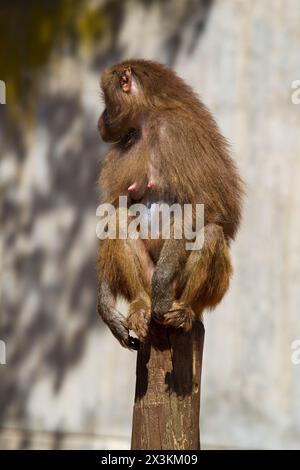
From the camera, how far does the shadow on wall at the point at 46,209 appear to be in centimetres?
828

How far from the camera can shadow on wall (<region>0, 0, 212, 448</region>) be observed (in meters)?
8.28

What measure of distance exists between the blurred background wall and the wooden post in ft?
8.14

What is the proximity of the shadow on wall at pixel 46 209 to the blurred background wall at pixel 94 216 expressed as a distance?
0.5 inches

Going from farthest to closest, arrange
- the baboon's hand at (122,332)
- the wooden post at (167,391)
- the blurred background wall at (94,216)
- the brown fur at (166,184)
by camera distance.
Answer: the blurred background wall at (94,216) → the baboon's hand at (122,332) → the brown fur at (166,184) → the wooden post at (167,391)

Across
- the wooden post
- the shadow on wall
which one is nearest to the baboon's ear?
the wooden post

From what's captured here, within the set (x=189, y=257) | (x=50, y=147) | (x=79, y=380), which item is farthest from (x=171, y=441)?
(x=50, y=147)

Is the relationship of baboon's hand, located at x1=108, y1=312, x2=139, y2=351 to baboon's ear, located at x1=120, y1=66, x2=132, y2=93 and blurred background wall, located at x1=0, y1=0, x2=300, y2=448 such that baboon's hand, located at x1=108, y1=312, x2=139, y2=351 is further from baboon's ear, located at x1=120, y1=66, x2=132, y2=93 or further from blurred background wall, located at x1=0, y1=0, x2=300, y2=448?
blurred background wall, located at x1=0, y1=0, x2=300, y2=448

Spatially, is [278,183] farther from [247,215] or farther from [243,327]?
[243,327]

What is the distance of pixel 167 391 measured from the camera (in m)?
4.54

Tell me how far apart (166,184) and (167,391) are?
1.11 meters

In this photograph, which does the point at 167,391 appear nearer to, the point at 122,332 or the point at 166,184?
the point at 122,332

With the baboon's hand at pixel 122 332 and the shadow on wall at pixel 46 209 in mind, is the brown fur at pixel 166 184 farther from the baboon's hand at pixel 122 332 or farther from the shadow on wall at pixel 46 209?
the shadow on wall at pixel 46 209

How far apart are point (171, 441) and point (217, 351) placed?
9.23ft

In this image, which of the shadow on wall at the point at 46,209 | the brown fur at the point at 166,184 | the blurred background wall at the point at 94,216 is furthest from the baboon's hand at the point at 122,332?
the shadow on wall at the point at 46,209
